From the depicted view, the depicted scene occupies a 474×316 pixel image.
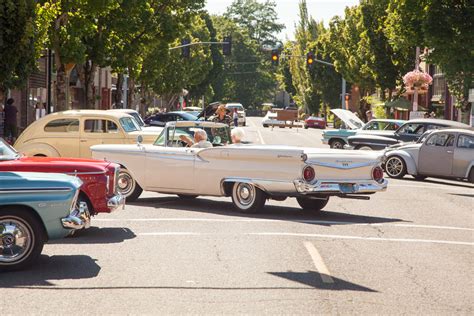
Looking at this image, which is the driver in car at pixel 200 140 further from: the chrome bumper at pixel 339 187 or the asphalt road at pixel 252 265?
the chrome bumper at pixel 339 187

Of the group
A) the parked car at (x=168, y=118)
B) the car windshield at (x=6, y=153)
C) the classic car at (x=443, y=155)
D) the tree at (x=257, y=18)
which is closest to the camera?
the car windshield at (x=6, y=153)

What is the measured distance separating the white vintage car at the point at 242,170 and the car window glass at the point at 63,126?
16.4 ft

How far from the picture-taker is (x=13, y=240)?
10.5 meters

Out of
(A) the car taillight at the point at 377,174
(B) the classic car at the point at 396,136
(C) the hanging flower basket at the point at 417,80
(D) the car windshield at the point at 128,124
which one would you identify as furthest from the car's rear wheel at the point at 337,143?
(A) the car taillight at the point at 377,174

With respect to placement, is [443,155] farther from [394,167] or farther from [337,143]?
[337,143]

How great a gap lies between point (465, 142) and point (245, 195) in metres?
10.6

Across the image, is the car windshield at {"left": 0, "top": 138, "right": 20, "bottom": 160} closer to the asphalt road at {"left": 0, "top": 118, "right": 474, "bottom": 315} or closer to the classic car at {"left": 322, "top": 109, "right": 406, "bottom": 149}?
the asphalt road at {"left": 0, "top": 118, "right": 474, "bottom": 315}

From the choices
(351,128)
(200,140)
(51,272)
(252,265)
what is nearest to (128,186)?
(200,140)

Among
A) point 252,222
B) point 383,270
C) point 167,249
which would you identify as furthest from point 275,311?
point 252,222

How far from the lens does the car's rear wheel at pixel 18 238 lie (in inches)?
410

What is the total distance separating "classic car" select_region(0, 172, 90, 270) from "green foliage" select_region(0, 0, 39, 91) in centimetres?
1730

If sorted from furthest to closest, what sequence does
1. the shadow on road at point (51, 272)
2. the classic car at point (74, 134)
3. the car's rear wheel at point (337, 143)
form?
the car's rear wheel at point (337, 143), the classic car at point (74, 134), the shadow on road at point (51, 272)

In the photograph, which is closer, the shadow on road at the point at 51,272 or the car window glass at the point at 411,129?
the shadow on road at the point at 51,272

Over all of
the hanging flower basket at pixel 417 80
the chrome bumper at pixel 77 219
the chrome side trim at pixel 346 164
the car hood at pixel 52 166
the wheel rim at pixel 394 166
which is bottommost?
the wheel rim at pixel 394 166
